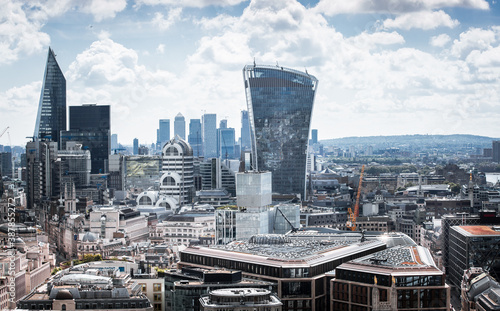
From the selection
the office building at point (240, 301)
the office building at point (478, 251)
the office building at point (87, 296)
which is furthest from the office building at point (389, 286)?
the office building at point (478, 251)

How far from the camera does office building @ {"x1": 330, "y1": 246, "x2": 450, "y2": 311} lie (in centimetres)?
8256

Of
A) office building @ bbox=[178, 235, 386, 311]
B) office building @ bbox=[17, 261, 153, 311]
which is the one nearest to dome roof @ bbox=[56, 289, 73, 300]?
office building @ bbox=[17, 261, 153, 311]

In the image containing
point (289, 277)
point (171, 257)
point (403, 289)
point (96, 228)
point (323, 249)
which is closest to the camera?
point (403, 289)

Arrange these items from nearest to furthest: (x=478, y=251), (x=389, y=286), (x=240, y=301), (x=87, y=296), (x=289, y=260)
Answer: (x=240, y=301) → (x=87, y=296) → (x=389, y=286) → (x=289, y=260) → (x=478, y=251)

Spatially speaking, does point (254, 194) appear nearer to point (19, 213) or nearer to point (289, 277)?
point (289, 277)

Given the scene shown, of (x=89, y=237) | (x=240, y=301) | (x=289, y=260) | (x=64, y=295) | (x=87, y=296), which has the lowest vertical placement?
(x=87, y=296)

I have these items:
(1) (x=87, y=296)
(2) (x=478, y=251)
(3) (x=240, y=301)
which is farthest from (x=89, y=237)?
(3) (x=240, y=301)

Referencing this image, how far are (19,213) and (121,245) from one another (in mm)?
36161

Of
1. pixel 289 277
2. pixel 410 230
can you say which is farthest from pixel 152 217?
pixel 289 277

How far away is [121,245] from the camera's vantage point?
149 meters

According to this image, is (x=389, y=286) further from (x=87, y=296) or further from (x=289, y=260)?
(x=87, y=296)

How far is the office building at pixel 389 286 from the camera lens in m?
82.6

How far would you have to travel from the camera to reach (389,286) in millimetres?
82938

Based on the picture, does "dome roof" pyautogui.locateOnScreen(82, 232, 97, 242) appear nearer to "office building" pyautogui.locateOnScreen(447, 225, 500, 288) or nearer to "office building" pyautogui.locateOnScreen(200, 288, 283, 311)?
"office building" pyautogui.locateOnScreen(447, 225, 500, 288)
